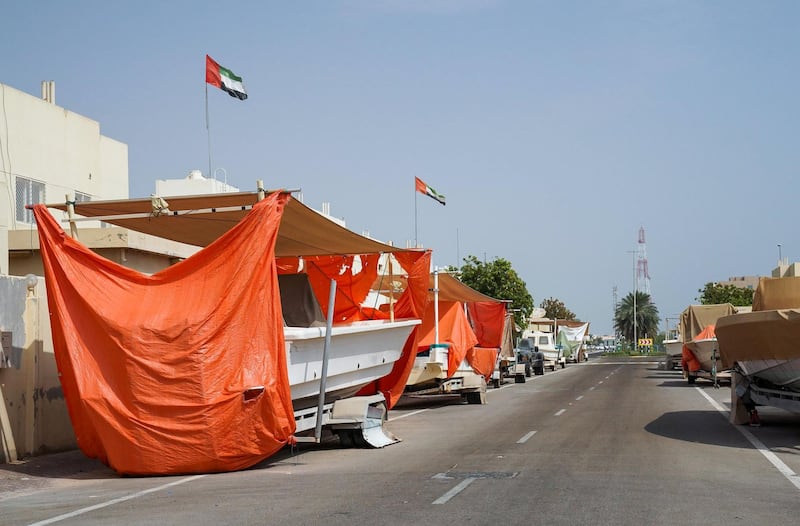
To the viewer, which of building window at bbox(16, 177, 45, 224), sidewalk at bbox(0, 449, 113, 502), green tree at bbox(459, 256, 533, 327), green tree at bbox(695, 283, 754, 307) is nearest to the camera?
sidewalk at bbox(0, 449, 113, 502)

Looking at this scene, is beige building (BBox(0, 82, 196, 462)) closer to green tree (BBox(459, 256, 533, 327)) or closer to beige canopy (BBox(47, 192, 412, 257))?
beige canopy (BBox(47, 192, 412, 257))

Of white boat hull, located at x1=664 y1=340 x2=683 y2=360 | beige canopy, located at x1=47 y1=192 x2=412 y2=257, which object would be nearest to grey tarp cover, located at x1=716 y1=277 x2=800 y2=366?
beige canopy, located at x1=47 y1=192 x2=412 y2=257

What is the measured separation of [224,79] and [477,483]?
14398 millimetres

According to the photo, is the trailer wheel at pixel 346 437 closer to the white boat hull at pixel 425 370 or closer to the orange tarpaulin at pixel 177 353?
the orange tarpaulin at pixel 177 353

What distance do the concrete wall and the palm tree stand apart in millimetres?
128568

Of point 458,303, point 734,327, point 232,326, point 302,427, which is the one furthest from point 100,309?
point 458,303

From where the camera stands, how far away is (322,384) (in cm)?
1402

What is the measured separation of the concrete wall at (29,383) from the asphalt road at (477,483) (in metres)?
0.44

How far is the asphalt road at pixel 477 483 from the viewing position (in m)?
8.92

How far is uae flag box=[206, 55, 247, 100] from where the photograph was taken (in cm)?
2162

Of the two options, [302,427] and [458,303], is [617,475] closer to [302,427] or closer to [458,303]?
[302,427]

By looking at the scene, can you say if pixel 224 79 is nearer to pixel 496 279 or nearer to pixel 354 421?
pixel 354 421

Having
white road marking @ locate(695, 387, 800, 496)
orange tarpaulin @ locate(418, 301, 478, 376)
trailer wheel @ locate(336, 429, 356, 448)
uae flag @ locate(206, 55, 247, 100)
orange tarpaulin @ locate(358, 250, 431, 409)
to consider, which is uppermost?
uae flag @ locate(206, 55, 247, 100)

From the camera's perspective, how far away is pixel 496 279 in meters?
65.6
